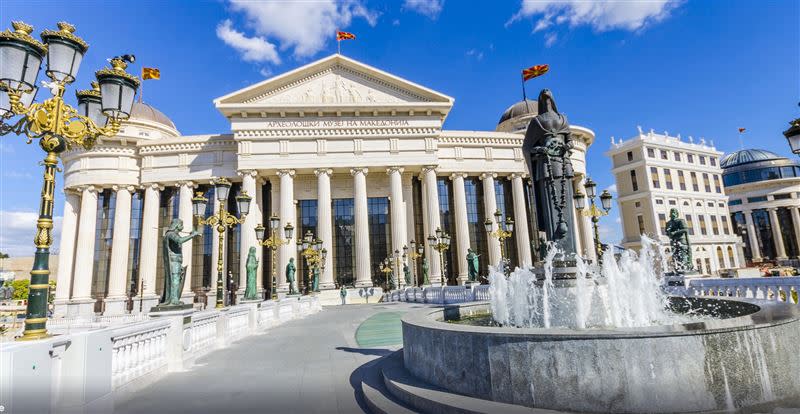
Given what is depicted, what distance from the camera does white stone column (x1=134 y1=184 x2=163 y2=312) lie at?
129 ft

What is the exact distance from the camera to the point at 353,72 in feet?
134

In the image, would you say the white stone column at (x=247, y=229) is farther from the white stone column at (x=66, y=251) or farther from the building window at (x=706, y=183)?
the building window at (x=706, y=183)

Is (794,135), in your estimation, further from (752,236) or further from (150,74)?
(752,236)

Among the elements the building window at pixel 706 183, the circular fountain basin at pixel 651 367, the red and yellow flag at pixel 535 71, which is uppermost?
the red and yellow flag at pixel 535 71

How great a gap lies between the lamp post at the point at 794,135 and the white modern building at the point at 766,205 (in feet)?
242

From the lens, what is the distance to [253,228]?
37375mm

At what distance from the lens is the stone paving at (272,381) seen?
A: 5031mm

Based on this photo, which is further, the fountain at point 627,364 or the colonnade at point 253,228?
the colonnade at point 253,228

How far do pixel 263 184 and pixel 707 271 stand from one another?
61771mm

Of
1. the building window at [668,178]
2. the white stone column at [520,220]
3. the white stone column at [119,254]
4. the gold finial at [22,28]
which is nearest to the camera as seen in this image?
the gold finial at [22,28]

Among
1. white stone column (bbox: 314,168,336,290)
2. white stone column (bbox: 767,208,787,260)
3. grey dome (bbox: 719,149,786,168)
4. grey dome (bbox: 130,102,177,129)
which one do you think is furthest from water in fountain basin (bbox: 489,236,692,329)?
grey dome (bbox: 719,149,786,168)

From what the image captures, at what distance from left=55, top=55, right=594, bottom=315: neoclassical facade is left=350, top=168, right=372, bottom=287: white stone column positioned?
0.13m

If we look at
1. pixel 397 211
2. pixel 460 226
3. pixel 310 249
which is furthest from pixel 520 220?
pixel 310 249

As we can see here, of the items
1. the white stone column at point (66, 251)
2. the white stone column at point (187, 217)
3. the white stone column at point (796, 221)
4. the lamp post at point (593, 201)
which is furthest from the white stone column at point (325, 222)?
the white stone column at point (796, 221)
